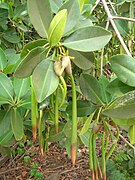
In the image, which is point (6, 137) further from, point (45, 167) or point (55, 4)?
point (45, 167)

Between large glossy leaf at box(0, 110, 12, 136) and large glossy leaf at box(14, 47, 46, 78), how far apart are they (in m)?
0.29

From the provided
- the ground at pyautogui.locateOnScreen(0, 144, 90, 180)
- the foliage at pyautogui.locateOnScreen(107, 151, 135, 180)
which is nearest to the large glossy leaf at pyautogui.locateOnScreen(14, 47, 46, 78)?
the foliage at pyautogui.locateOnScreen(107, 151, 135, 180)

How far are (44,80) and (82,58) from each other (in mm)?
110

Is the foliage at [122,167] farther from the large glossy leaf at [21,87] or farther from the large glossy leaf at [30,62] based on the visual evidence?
the large glossy leaf at [30,62]

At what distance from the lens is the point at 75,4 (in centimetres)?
65

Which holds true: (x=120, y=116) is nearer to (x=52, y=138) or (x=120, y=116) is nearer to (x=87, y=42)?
(x=87, y=42)

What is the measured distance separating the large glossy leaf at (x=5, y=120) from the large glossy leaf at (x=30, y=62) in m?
0.29

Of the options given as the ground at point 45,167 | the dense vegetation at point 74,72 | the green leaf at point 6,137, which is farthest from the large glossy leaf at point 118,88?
the ground at point 45,167

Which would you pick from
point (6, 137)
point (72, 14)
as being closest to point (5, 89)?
point (6, 137)

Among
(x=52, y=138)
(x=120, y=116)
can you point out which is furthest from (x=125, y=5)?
(x=120, y=116)

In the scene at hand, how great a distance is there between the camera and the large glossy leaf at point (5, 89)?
839 mm

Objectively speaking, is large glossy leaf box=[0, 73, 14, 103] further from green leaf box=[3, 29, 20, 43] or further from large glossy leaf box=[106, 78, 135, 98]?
green leaf box=[3, 29, 20, 43]

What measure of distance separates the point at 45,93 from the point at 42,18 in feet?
0.48

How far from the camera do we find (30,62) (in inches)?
23.6
